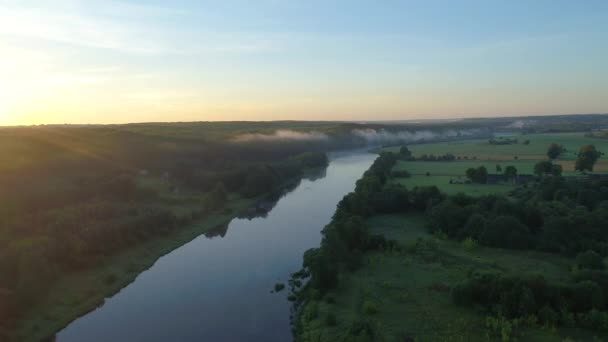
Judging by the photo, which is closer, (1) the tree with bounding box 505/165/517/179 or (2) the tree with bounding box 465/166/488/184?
(2) the tree with bounding box 465/166/488/184

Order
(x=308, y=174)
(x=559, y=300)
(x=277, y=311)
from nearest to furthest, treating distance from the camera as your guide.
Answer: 1. (x=559, y=300)
2. (x=277, y=311)
3. (x=308, y=174)

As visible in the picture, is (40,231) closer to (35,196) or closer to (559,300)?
(35,196)

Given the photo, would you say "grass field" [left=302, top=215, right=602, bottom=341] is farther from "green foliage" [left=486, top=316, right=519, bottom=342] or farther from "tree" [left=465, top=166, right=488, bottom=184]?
"tree" [left=465, top=166, right=488, bottom=184]

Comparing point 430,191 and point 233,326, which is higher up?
point 430,191

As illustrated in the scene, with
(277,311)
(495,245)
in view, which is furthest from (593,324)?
(277,311)

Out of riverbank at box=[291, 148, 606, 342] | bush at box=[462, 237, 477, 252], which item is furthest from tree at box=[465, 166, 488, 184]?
bush at box=[462, 237, 477, 252]

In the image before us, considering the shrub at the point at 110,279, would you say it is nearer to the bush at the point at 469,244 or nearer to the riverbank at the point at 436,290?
the riverbank at the point at 436,290
